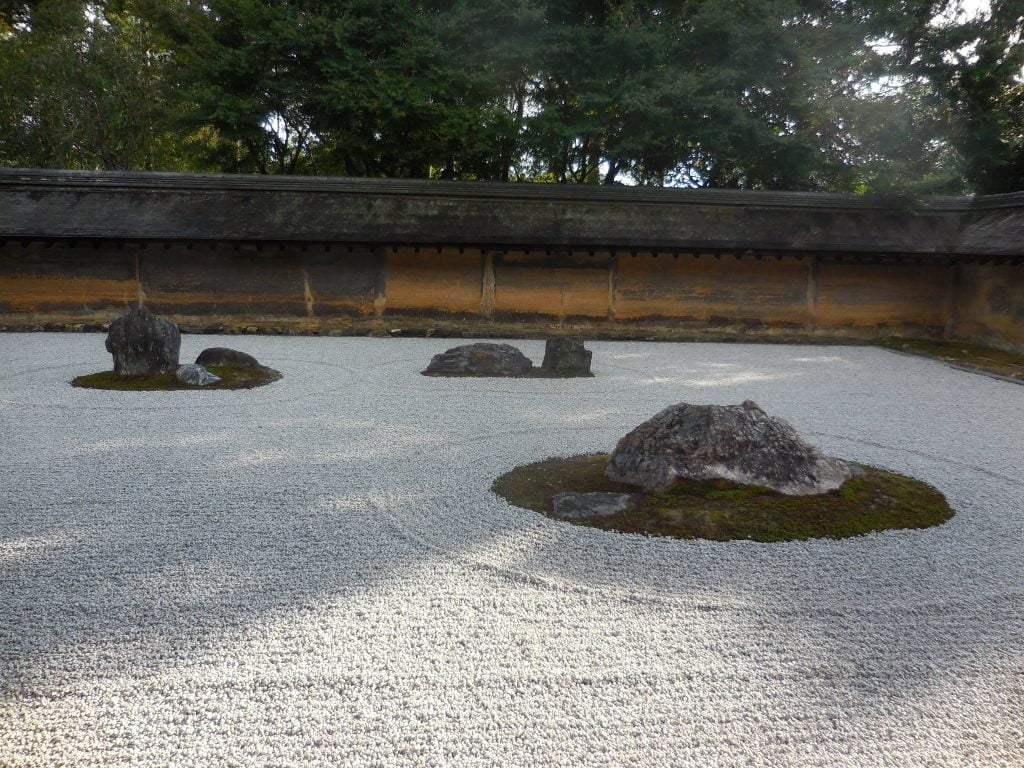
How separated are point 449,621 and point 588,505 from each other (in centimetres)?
135

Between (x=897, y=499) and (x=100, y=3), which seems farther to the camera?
(x=100, y=3)

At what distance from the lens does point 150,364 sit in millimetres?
7457

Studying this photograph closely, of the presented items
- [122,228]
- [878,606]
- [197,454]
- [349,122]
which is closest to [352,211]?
[122,228]

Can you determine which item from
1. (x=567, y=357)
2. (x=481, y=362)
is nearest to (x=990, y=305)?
(x=567, y=357)

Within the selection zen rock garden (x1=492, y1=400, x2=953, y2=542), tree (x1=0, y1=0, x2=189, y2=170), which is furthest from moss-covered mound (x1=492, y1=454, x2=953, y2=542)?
tree (x1=0, y1=0, x2=189, y2=170)

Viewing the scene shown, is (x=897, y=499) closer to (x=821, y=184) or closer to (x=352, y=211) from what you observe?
(x=352, y=211)

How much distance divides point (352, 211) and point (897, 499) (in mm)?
10782

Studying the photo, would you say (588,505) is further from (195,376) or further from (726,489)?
(195,376)

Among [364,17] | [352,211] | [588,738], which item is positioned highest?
[364,17]

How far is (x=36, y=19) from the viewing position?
70.1 feet

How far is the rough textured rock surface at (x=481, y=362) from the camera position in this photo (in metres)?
8.31

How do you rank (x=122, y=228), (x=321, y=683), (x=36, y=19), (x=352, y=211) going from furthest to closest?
(x=36, y=19) → (x=352, y=211) → (x=122, y=228) → (x=321, y=683)

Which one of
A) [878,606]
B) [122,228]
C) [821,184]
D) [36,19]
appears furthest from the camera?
Answer: [36,19]

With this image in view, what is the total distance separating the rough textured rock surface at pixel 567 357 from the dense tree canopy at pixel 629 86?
9.28m
